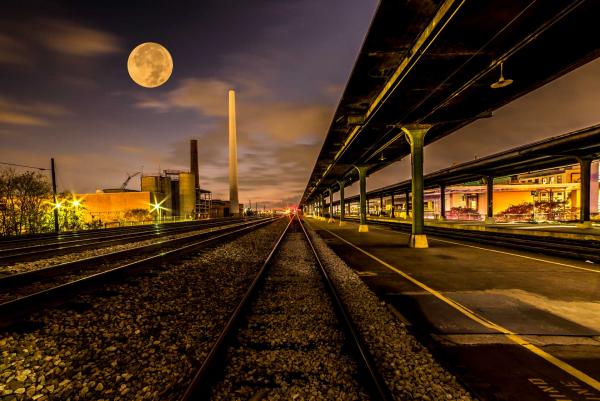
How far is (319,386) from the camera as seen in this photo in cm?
314

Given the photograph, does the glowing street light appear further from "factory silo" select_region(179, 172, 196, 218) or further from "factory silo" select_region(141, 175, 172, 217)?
"factory silo" select_region(179, 172, 196, 218)

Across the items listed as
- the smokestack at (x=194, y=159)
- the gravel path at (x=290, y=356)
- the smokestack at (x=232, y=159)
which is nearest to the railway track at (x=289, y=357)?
the gravel path at (x=290, y=356)

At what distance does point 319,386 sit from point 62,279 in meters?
8.81

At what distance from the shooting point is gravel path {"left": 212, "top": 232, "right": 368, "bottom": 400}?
10.0ft

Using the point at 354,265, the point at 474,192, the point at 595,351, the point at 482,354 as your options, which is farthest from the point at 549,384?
the point at 474,192

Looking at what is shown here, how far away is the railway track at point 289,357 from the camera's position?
303 cm

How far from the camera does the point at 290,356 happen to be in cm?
379

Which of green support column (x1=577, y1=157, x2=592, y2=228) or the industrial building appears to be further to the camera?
the industrial building

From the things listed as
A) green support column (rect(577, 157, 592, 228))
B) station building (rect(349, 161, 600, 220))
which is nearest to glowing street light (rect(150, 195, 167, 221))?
station building (rect(349, 161, 600, 220))

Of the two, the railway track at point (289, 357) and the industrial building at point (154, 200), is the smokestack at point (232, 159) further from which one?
the railway track at point (289, 357)

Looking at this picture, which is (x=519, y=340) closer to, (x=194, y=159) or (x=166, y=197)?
(x=166, y=197)

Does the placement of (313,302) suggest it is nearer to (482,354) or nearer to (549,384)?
(482,354)

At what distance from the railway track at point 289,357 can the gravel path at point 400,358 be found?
0.93 ft

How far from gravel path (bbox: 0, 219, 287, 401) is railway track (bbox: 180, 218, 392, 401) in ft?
1.13
